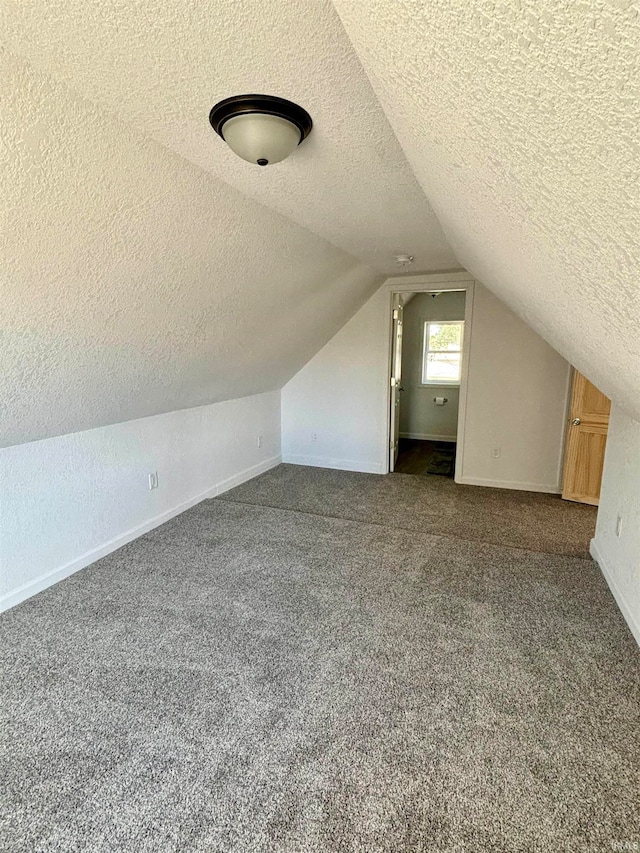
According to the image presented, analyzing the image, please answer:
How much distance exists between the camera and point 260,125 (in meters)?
1.33

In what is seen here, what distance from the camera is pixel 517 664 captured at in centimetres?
199

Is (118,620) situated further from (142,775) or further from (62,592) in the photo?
(142,775)

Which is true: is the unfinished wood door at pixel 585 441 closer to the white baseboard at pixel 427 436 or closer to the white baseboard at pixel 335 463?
the white baseboard at pixel 335 463

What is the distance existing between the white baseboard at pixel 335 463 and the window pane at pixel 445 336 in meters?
2.56

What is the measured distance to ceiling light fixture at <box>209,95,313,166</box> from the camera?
130 cm

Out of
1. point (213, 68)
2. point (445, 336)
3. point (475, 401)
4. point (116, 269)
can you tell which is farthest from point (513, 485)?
point (213, 68)

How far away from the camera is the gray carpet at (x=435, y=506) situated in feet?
11.0

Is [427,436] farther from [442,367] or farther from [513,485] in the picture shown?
[513,485]

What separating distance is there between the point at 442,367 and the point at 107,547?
17.1 feet

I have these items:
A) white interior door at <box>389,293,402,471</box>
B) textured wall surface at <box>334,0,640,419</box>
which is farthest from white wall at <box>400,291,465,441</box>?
textured wall surface at <box>334,0,640,419</box>

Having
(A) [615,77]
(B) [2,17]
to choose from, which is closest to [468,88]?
(A) [615,77]

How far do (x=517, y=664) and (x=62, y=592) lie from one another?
2446mm

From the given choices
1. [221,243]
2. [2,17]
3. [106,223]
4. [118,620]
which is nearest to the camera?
[2,17]

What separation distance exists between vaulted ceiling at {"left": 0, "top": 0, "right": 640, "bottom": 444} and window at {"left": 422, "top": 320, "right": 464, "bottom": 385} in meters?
3.92
